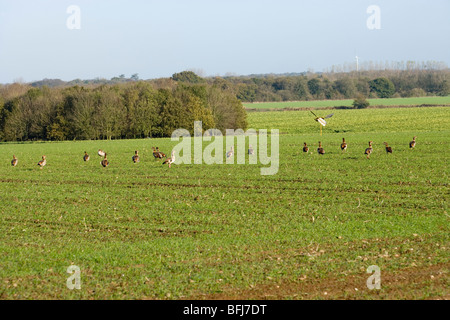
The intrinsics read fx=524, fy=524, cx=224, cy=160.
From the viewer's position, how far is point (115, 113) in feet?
258

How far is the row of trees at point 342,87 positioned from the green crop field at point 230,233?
429ft

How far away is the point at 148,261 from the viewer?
12.3 metres

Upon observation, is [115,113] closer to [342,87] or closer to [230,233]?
[230,233]

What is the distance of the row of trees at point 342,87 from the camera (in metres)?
162

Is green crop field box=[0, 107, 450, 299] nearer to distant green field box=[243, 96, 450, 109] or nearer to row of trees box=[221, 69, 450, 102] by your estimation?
distant green field box=[243, 96, 450, 109]

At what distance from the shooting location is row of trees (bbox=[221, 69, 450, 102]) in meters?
162

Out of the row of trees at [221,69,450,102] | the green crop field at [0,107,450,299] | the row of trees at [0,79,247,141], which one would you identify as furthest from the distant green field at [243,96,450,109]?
the green crop field at [0,107,450,299]

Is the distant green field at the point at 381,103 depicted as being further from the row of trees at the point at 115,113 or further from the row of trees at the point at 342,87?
the row of trees at the point at 115,113

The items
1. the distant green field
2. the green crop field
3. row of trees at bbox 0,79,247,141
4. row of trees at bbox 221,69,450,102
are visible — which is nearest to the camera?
the green crop field

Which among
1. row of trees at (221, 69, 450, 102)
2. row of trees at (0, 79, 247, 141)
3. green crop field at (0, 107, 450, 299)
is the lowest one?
green crop field at (0, 107, 450, 299)

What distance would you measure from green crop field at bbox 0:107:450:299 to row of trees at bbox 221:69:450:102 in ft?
429

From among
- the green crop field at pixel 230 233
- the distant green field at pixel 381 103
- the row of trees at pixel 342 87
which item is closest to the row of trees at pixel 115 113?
the green crop field at pixel 230 233

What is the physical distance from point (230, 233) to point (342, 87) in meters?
159

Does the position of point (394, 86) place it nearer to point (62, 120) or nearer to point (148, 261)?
point (62, 120)
